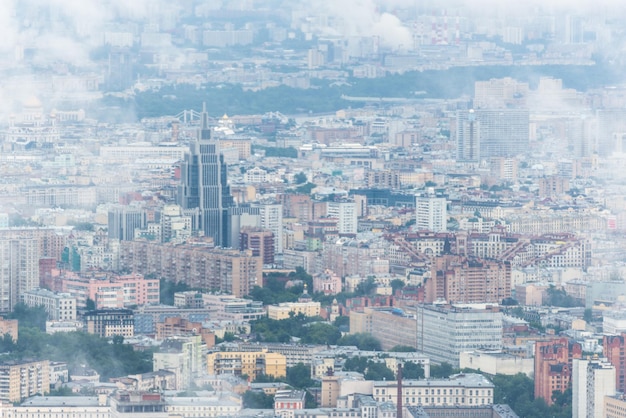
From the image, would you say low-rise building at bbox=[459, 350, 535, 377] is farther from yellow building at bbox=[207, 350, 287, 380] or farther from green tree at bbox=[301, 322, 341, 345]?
green tree at bbox=[301, 322, 341, 345]

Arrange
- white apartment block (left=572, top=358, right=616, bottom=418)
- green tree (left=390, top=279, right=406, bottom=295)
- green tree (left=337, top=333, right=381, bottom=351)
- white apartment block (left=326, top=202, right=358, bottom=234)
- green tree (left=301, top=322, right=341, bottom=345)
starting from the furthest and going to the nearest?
white apartment block (left=326, top=202, right=358, bottom=234) → green tree (left=390, top=279, right=406, bottom=295) → green tree (left=301, top=322, right=341, bottom=345) → green tree (left=337, top=333, right=381, bottom=351) → white apartment block (left=572, top=358, right=616, bottom=418)

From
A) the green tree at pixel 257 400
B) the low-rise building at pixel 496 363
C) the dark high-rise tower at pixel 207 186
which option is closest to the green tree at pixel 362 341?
the low-rise building at pixel 496 363

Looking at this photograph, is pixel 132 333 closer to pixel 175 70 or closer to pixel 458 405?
pixel 458 405

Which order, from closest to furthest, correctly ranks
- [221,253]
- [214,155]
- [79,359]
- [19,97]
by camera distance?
[79,359] → [221,253] → [214,155] → [19,97]

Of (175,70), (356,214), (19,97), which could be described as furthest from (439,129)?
(356,214)

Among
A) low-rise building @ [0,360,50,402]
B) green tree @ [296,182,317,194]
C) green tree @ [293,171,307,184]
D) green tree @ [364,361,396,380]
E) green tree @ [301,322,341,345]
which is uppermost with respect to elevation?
low-rise building @ [0,360,50,402]

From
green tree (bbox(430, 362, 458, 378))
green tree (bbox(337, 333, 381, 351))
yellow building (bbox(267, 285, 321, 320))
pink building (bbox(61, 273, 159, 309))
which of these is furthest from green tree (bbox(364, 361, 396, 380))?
pink building (bbox(61, 273, 159, 309))
